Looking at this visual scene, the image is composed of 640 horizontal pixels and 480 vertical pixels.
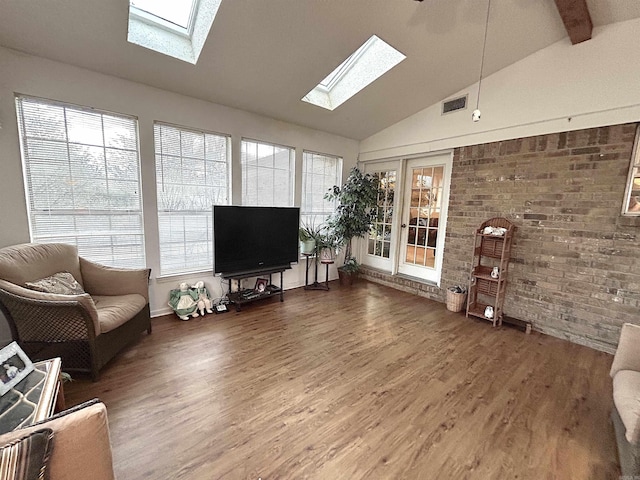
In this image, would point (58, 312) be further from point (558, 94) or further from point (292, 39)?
point (558, 94)

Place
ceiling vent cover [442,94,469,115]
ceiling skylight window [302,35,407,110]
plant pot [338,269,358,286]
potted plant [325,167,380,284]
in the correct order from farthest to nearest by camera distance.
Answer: plant pot [338,269,358,286], potted plant [325,167,380,284], ceiling vent cover [442,94,469,115], ceiling skylight window [302,35,407,110]

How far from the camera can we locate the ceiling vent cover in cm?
359

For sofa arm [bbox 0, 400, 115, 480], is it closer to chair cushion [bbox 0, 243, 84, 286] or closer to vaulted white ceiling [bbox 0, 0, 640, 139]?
chair cushion [bbox 0, 243, 84, 286]

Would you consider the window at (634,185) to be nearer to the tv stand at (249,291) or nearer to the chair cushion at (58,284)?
the tv stand at (249,291)

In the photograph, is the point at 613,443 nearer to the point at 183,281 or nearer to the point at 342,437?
the point at 342,437

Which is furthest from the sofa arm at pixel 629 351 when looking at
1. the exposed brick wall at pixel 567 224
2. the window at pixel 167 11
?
the window at pixel 167 11

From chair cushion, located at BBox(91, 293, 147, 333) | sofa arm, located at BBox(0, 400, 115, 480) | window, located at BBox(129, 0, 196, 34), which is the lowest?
chair cushion, located at BBox(91, 293, 147, 333)

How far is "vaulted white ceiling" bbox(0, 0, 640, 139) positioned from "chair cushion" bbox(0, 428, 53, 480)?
2760 mm

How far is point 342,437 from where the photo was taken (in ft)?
5.35

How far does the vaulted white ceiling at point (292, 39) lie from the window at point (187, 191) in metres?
0.54

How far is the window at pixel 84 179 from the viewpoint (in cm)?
248

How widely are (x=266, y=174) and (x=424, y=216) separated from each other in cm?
254

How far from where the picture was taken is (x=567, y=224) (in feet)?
9.61

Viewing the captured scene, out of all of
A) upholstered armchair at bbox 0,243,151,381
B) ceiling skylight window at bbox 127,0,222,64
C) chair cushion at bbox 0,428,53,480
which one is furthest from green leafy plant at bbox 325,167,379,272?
chair cushion at bbox 0,428,53,480
